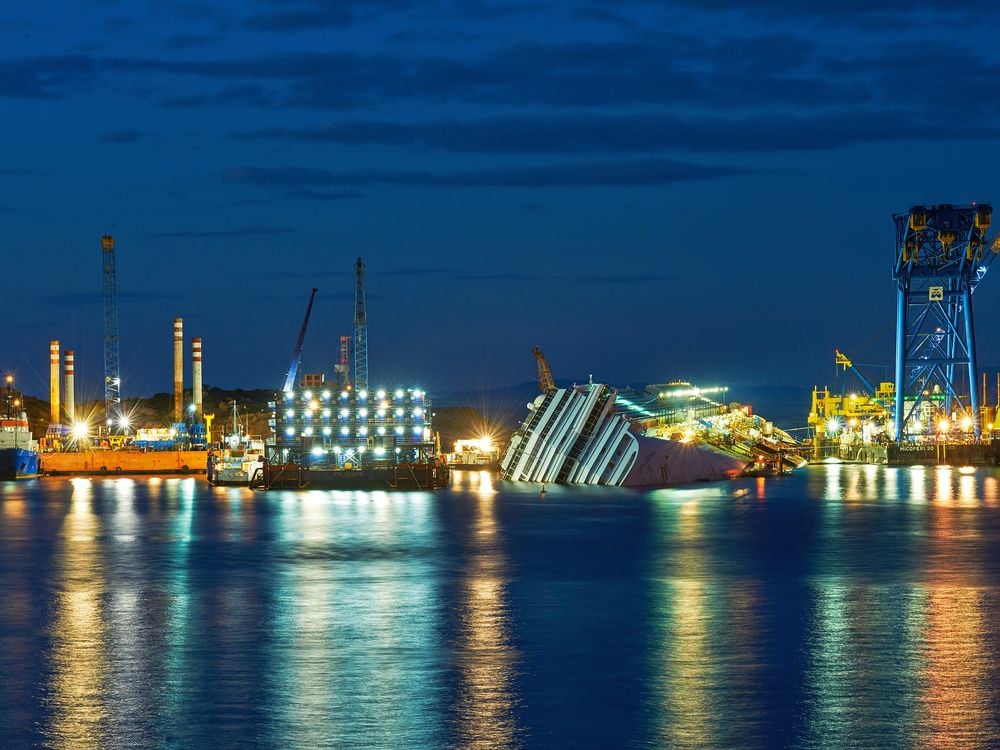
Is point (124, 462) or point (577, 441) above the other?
point (577, 441)

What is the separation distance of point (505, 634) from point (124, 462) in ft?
518

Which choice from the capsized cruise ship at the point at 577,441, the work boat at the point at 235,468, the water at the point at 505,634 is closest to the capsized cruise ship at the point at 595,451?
the capsized cruise ship at the point at 577,441

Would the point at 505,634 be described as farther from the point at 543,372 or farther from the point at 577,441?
the point at 543,372

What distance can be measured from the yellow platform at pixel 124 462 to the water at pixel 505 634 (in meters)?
101

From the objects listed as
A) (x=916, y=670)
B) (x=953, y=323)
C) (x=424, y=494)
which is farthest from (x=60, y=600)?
(x=953, y=323)

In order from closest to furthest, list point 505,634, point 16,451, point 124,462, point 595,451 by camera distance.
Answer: point 505,634
point 595,451
point 16,451
point 124,462

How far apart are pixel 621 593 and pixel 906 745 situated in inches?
1023

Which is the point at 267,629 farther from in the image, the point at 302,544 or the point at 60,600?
the point at 302,544

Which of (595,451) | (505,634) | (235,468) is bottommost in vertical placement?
(505,634)

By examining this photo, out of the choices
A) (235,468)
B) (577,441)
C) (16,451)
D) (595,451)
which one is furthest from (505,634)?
(16,451)

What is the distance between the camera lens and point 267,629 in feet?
153

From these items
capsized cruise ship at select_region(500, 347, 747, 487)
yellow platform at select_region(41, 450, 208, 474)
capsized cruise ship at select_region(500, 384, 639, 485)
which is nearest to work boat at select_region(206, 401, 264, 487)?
capsized cruise ship at select_region(500, 347, 747, 487)

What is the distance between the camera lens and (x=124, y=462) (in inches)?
7702

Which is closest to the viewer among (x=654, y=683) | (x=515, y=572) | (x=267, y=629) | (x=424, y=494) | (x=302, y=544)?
(x=654, y=683)
